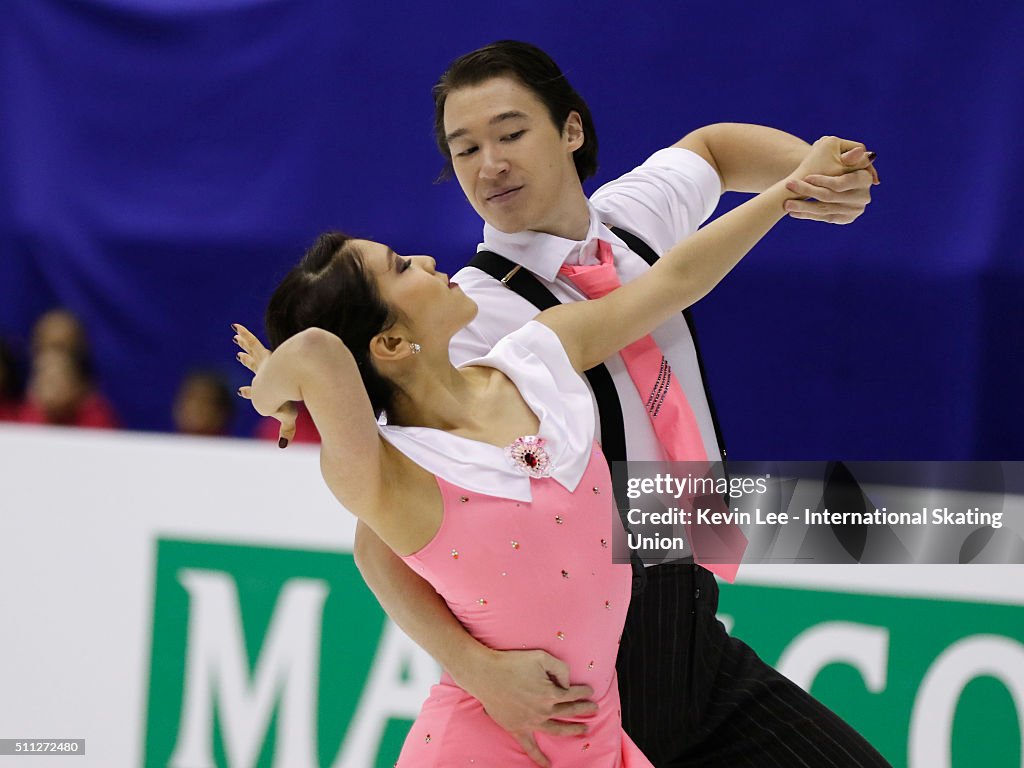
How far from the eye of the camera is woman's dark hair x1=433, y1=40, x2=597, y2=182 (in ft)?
7.78

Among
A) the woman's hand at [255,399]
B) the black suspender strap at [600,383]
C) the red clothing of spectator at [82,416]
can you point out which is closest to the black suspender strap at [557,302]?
the black suspender strap at [600,383]

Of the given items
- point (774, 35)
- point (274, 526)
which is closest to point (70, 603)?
point (274, 526)

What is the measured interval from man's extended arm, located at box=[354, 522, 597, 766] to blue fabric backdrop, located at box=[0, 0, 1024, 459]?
2.43 meters

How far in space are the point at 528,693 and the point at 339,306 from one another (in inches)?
23.8

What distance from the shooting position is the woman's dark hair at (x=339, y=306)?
78.5 inches

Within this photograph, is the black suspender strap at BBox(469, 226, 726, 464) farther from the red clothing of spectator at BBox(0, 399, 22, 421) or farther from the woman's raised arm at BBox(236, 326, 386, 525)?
the red clothing of spectator at BBox(0, 399, 22, 421)

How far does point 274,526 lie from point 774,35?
2247 millimetres

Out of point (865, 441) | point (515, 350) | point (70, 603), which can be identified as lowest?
point (70, 603)

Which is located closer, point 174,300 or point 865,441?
point 865,441

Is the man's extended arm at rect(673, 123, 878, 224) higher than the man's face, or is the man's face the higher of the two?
the man's extended arm at rect(673, 123, 878, 224)

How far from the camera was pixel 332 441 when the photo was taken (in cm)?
182

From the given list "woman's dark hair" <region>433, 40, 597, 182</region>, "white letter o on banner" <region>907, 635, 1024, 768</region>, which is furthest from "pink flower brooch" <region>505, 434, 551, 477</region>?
"white letter o on banner" <region>907, 635, 1024, 768</region>

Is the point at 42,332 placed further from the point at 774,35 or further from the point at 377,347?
the point at 377,347

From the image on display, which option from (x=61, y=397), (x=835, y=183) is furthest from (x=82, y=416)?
(x=835, y=183)
